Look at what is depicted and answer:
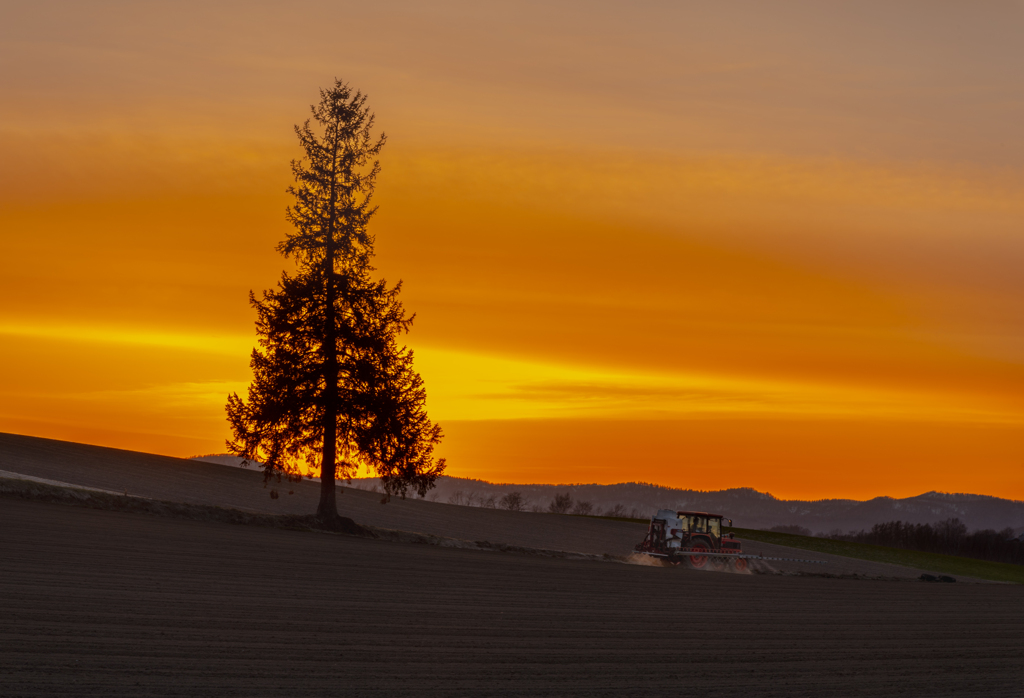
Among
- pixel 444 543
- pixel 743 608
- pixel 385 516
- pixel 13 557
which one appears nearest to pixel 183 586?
pixel 13 557

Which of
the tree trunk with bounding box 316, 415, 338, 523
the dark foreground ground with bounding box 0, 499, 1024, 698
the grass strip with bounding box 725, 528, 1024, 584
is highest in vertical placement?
the tree trunk with bounding box 316, 415, 338, 523

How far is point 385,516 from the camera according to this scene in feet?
178

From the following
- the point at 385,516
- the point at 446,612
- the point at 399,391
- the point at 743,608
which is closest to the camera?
the point at 446,612

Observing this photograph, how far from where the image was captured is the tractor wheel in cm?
4353

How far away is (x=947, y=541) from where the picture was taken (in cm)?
9712

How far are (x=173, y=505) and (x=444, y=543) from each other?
11.1 meters

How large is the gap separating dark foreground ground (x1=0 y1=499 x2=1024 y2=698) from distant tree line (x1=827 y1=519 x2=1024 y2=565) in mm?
67451

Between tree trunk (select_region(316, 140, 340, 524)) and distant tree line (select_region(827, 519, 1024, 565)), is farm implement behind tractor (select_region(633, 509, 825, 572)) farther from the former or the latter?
distant tree line (select_region(827, 519, 1024, 565))

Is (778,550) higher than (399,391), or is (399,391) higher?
(399,391)

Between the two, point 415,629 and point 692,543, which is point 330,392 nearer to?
point 692,543

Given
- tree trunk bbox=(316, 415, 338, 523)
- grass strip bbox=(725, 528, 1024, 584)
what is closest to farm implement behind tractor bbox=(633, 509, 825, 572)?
tree trunk bbox=(316, 415, 338, 523)

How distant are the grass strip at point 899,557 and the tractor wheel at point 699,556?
27.3 metres

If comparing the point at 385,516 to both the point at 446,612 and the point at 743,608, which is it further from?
the point at 446,612

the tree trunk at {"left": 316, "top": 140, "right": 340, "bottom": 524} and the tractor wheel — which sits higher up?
the tree trunk at {"left": 316, "top": 140, "right": 340, "bottom": 524}
